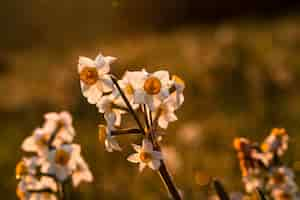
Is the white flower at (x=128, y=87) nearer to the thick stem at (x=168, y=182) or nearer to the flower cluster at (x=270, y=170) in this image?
the thick stem at (x=168, y=182)

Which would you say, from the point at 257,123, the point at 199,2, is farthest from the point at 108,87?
the point at 199,2

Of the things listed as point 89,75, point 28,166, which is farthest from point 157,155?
point 28,166

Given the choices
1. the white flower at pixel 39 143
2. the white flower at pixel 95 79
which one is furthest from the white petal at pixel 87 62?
the white flower at pixel 39 143

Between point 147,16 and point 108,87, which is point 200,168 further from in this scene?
point 147,16

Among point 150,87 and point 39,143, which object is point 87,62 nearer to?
point 150,87

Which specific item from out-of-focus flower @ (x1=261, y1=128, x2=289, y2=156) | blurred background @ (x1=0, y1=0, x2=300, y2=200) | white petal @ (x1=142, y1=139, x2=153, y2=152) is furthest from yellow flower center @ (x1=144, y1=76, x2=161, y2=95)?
blurred background @ (x1=0, y1=0, x2=300, y2=200)

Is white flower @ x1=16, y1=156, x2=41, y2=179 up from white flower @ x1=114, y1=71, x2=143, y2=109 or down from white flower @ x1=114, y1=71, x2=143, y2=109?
down

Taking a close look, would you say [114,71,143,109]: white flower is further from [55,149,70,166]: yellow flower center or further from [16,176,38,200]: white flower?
[16,176,38,200]: white flower
